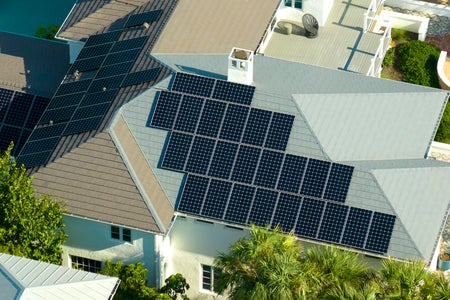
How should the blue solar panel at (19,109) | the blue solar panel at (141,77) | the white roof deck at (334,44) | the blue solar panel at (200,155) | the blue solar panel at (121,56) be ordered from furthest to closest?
the white roof deck at (334,44), the blue solar panel at (19,109), the blue solar panel at (121,56), the blue solar panel at (141,77), the blue solar panel at (200,155)

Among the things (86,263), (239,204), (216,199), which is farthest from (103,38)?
(239,204)

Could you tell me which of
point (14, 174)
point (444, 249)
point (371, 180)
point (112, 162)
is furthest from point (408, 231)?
point (14, 174)

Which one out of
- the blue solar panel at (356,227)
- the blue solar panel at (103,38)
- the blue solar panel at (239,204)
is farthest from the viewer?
the blue solar panel at (103,38)

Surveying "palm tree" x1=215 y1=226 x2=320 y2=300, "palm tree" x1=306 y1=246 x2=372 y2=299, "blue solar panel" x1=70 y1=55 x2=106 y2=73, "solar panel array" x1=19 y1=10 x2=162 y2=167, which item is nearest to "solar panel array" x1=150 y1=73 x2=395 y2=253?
"palm tree" x1=215 y1=226 x2=320 y2=300

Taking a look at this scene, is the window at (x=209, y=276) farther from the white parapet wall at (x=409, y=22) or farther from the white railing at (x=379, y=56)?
the white parapet wall at (x=409, y=22)

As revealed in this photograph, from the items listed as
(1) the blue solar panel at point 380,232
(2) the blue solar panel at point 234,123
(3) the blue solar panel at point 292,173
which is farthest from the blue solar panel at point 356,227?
(2) the blue solar panel at point 234,123

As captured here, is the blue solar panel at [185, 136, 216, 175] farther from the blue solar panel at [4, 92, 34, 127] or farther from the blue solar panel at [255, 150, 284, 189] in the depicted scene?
the blue solar panel at [4, 92, 34, 127]

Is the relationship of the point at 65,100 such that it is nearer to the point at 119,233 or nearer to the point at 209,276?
the point at 119,233

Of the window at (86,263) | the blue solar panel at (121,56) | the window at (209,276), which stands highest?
the blue solar panel at (121,56)
